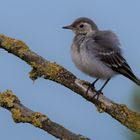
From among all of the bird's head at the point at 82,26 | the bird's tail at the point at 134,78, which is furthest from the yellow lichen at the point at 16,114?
the bird's head at the point at 82,26

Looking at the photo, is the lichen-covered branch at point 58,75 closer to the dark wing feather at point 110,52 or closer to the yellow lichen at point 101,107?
the yellow lichen at point 101,107

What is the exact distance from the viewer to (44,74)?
436cm

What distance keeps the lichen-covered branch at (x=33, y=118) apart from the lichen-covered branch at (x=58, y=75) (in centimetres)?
69

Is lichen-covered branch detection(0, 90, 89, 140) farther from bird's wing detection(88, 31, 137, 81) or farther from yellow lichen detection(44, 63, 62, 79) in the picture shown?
bird's wing detection(88, 31, 137, 81)

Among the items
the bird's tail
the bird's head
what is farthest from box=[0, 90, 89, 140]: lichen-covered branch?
the bird's head

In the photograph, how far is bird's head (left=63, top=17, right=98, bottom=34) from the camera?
7.14 meters

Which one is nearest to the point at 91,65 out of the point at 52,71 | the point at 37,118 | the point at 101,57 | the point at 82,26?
the point at 101,57

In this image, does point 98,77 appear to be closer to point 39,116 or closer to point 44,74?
point 44,74

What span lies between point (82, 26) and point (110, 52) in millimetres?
1494

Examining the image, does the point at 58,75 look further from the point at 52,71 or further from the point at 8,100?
the point at 8,100

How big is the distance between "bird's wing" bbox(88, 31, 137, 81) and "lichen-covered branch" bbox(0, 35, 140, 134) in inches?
58.8

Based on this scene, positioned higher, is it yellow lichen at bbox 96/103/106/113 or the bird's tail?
the bird's tail

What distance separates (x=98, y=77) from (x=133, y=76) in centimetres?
72

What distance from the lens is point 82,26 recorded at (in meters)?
7.33
